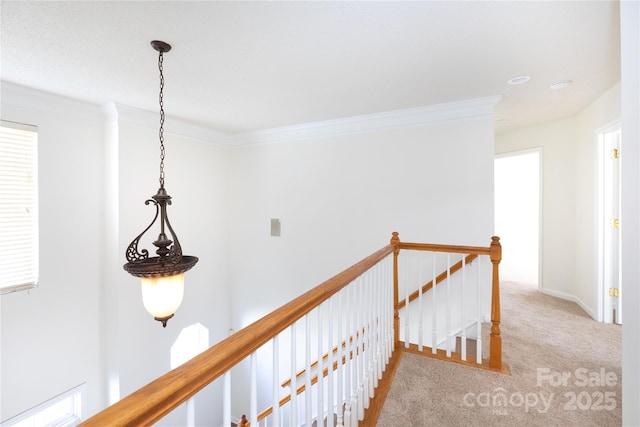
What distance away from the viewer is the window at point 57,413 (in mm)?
2697

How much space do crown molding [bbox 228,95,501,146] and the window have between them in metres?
3.58

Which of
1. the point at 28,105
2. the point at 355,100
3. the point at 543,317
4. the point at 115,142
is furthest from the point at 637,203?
the point at 28,105

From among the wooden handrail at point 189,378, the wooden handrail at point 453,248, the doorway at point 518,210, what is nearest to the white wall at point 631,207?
the wooden handrail at point 453,248

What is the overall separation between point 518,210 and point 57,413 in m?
8.65

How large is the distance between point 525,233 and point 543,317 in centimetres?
415

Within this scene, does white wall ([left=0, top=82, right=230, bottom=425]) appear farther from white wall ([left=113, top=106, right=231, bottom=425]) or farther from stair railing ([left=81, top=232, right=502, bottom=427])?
stair railing ([left=81, top=232, right=502, bottom=427])

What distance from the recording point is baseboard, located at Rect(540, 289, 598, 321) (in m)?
3.33

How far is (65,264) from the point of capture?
118 inches

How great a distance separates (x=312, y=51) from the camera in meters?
2.05

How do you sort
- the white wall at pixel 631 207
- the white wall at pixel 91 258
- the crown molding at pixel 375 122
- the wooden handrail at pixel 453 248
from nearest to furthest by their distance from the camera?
the white wall at pixel 631 207, the wooden handrail at pixel 453 248, the white wall at pixel 91 258, the crown molding at pixel 375 122

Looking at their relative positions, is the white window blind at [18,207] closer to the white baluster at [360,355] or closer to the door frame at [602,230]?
the white baluster at [360,355]

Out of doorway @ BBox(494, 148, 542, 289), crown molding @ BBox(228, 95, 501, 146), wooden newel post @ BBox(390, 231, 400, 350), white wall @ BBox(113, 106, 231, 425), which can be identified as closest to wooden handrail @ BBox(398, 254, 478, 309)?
wooden newel post @ BBox(390, 231, 400, 350)

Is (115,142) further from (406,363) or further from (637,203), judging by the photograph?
(637,203)

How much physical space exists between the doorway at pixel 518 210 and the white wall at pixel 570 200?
2.04 metres
